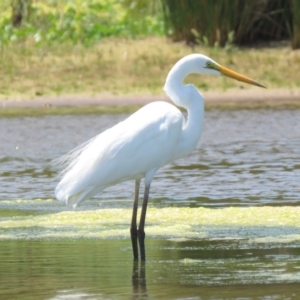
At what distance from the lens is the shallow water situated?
18.9 ft

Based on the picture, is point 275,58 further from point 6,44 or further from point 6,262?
point 6,262

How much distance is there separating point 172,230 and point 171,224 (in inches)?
9.9

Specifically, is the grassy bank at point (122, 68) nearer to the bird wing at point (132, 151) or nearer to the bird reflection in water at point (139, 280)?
the bird wing at point (132, 151)

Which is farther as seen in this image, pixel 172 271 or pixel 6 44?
pixel 6 44

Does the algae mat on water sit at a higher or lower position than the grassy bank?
higher

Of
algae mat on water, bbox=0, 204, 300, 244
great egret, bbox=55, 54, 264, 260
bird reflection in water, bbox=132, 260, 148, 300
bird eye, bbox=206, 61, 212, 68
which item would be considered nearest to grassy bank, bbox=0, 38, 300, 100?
algae mat on water, bbox=0, 204, 300, 244

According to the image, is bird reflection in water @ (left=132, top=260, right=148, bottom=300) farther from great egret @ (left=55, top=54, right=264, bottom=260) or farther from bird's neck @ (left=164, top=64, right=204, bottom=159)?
bird's neck @ (left=164, top=64, right=204, bottom=159)

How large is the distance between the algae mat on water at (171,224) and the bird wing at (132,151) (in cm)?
54

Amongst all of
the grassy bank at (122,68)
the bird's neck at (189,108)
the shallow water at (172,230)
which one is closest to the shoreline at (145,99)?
the grassy bank at (122,68)

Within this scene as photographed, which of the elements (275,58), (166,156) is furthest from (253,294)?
(275,58)

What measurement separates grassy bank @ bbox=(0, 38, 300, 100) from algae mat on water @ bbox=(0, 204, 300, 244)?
851cm

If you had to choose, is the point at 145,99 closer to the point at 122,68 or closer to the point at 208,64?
the point at 122,68

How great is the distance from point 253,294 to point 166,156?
1.84 metres

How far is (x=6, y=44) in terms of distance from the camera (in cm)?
1947
